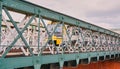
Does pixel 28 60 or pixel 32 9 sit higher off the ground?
pixel 32 9

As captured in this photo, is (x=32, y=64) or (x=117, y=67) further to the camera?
(x=117, y=67)

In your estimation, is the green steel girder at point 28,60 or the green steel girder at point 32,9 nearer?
the green steel girder at point 28,60

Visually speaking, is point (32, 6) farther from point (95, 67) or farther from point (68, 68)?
point (95, 67)

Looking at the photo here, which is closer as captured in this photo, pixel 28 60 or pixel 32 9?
pixel 28 60

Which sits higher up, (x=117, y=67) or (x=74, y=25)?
(x=74, y=25)

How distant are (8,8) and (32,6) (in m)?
1.17

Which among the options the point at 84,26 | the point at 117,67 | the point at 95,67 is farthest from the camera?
the point at 117,67

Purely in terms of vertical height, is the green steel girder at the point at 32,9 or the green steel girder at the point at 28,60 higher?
the green steel girder at the point at 32,9

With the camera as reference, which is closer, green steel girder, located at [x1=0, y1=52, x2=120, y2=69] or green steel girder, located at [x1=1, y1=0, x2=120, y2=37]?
green steel girder, located at [x1=0, y1=52, x2=120, y2=69]

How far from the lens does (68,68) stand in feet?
49.4

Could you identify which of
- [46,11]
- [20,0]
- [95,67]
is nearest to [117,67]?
[95,67]

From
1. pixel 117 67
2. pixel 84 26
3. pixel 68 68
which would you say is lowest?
pixel 117 67

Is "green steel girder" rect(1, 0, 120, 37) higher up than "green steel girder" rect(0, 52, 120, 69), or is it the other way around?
"green steel girder" rect(1, 0, 120, 37)

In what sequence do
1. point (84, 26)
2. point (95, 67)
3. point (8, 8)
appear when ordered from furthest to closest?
point (95, 67) < point (84, 26) < point (8, 8)
